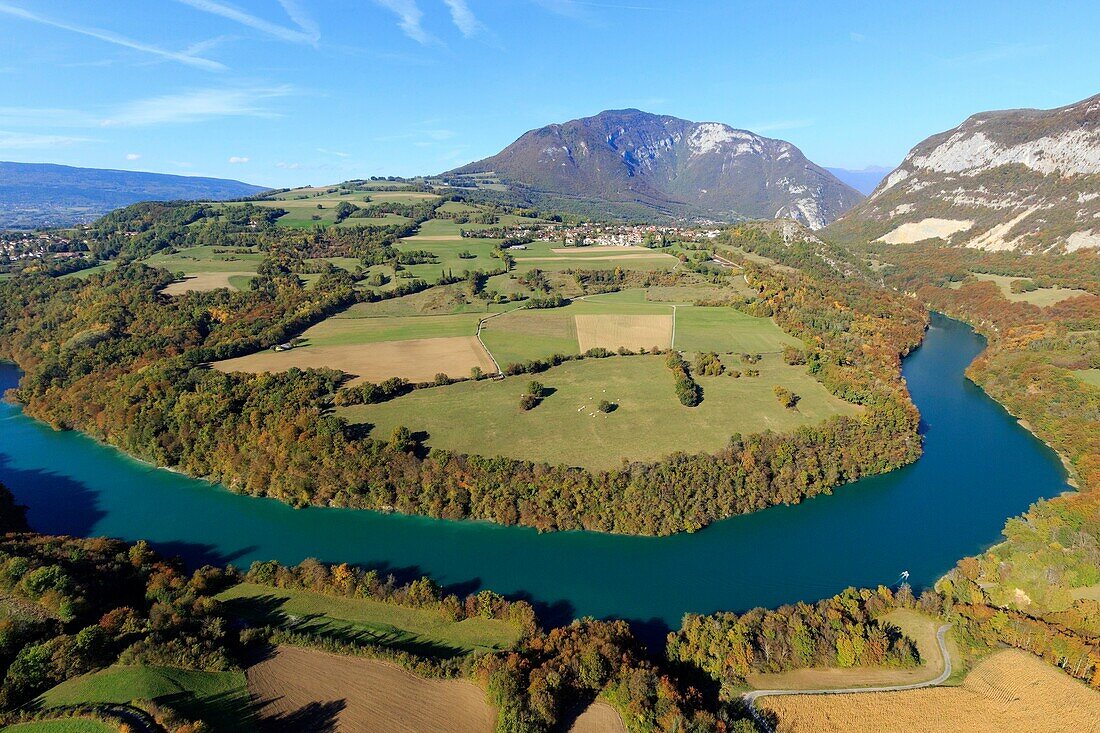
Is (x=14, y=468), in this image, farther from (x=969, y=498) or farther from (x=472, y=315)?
(x=969, y=498)

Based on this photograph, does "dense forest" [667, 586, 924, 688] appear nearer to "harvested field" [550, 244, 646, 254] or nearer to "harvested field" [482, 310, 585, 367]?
"harvested field" [482, 310, 585, 367]

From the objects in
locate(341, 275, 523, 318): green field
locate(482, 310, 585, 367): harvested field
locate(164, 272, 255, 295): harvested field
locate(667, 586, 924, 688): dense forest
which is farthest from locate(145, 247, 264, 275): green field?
locate(667, 586, 924, 688): dense forest

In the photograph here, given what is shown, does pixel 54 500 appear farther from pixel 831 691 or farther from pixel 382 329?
pixel 831 691

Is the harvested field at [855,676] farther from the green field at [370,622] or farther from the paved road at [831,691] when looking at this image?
the green field at [370,622]

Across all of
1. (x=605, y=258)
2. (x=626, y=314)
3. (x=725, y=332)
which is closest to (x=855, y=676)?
(x=725, y=332)

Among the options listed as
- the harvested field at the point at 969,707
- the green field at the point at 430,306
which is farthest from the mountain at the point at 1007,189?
the harvested field at the point at 969,707

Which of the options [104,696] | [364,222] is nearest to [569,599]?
[104,696]

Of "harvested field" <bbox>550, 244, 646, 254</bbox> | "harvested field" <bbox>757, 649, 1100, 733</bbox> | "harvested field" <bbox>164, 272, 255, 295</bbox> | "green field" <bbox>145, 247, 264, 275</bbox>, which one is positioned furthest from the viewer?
"harvested field" <bbox>550, 244, 646, 254</bbox>
